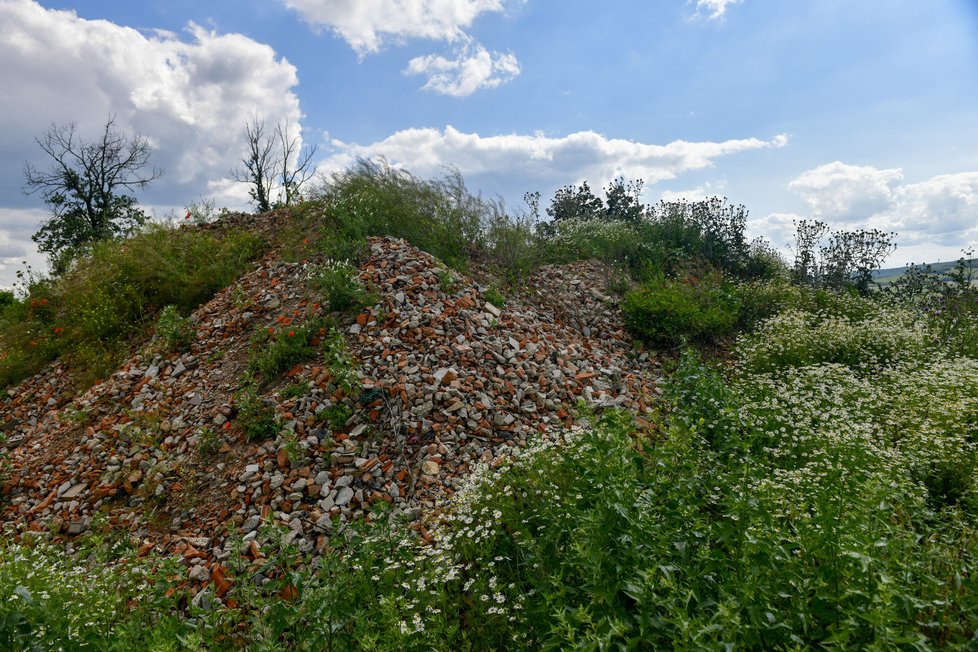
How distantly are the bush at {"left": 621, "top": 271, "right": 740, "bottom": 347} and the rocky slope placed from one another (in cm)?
57

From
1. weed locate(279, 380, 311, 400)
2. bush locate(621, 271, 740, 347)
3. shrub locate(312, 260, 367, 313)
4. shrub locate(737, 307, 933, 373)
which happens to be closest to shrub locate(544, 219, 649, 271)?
bush locate(621, 271, 740, 347)

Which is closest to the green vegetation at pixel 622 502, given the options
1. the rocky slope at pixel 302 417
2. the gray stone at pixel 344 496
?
the rocky slope at pixel 302 417

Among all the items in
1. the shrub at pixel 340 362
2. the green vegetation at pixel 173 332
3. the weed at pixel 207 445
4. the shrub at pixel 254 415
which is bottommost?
the weed at pixel 207 445

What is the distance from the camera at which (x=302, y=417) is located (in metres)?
5.02

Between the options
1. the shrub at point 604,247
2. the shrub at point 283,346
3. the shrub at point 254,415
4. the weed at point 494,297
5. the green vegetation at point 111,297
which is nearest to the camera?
the shrub at point 254,415

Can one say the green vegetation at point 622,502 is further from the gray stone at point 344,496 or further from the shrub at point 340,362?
the gray stone at point 344,496

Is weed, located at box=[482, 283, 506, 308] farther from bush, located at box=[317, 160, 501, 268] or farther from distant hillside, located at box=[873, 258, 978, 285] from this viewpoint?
distant hillside, located at box=[873, 258, 978, 285]

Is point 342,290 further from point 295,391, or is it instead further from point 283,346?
point 295,391

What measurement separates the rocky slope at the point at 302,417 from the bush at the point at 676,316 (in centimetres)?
57

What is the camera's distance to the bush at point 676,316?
7809mm

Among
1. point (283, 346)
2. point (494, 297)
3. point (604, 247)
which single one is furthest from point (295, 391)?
point (604, 247)

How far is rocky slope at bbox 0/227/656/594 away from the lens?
4344mm

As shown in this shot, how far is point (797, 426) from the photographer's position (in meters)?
4.66

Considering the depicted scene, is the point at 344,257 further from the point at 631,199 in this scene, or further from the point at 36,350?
the point at 631,199
